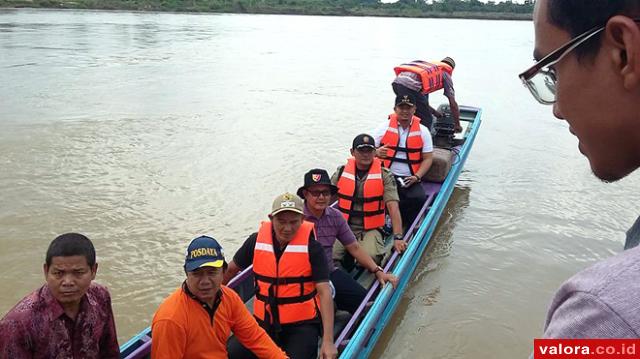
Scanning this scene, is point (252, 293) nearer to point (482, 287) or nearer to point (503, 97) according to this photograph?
point (482, 287)

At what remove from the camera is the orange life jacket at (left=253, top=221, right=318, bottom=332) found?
3.30m

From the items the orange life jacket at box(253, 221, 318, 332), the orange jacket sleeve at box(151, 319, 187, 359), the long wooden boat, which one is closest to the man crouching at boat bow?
the orange life jacket at box(253, 221, 318, 332)

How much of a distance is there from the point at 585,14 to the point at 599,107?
0.13m

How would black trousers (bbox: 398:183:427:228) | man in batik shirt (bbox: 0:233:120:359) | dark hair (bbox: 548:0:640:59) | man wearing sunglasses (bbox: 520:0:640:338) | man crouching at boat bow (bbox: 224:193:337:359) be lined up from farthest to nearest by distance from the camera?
black trousers (bbox: 398:183:427:228) < man crouching at boat bow (bbox: 224:193:337:359) < man in batik shirt (bbox: 0:233:120:359) < dark hair (bbox: 548:0:640:59) < man wearing sunglasses (bbox: 520:0:640:338)

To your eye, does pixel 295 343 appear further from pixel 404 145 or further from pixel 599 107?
pixel 404 145

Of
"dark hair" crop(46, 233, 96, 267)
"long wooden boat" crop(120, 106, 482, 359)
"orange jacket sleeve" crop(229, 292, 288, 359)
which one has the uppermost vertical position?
"dark hair" crop(46, 233, 96, 267)

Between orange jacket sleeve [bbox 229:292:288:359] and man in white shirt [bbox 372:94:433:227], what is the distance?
2913 millimetres

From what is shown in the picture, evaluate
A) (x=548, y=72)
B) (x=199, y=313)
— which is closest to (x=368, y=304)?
(x=199, y=313)

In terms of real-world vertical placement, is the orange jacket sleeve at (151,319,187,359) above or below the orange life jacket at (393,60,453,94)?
below

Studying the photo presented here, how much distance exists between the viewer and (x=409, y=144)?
5695mm

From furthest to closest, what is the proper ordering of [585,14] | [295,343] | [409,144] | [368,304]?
[409,144] < [368,304] < [295,343] < [585,14]

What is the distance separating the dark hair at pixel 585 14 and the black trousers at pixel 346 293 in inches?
129

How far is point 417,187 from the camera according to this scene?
562cm

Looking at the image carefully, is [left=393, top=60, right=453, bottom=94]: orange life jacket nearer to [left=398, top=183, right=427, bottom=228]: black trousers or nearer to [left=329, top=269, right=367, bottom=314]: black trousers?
[left=398, top=183, right=427, bottom=228]: black trousers
